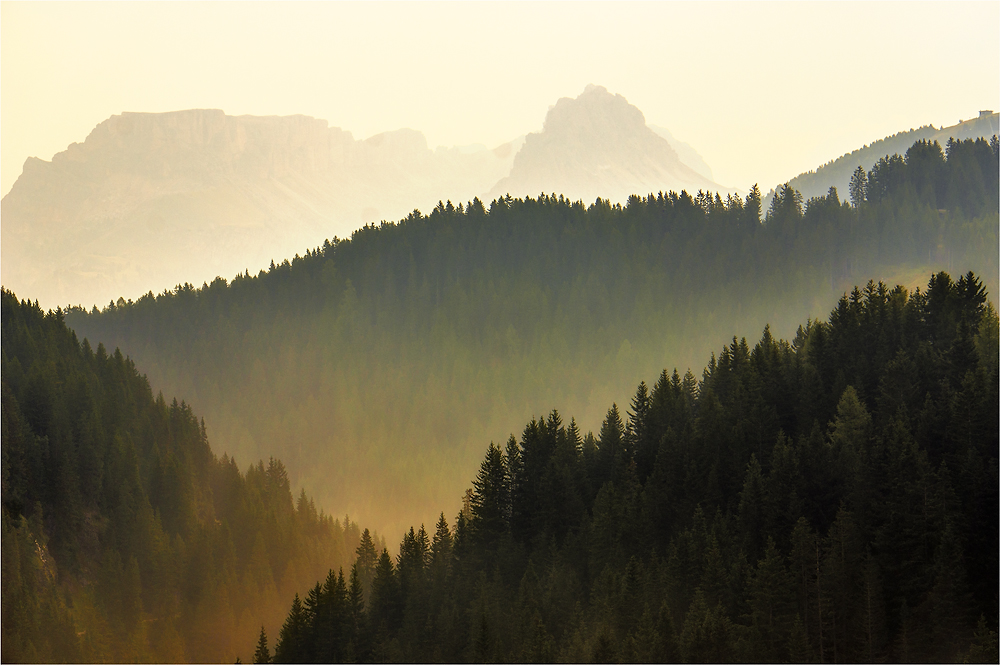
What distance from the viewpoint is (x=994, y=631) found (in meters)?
49.3

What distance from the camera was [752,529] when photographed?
65250 mm

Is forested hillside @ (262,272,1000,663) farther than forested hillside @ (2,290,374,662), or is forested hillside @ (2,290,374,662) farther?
forested hillside @ (2,290,374,662)

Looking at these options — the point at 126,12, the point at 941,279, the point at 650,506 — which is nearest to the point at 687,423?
the point at 650,506

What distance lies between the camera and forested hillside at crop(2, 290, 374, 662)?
106 metres

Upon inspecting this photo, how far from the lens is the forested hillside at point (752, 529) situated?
178 feet

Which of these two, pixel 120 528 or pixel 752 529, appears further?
pixel 120 528

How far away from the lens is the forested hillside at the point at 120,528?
106 m

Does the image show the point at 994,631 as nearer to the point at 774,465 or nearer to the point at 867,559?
the point at 867,559

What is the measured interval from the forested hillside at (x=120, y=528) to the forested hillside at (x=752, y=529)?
43124 mm

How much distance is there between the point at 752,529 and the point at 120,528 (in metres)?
86.4

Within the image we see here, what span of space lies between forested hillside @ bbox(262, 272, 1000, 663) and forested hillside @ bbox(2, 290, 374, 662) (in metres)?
43.1

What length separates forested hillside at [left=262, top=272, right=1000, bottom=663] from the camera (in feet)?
178

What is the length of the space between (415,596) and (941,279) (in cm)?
5037

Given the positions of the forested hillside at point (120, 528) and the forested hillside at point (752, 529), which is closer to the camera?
the forested hillside at point (752, 529)
